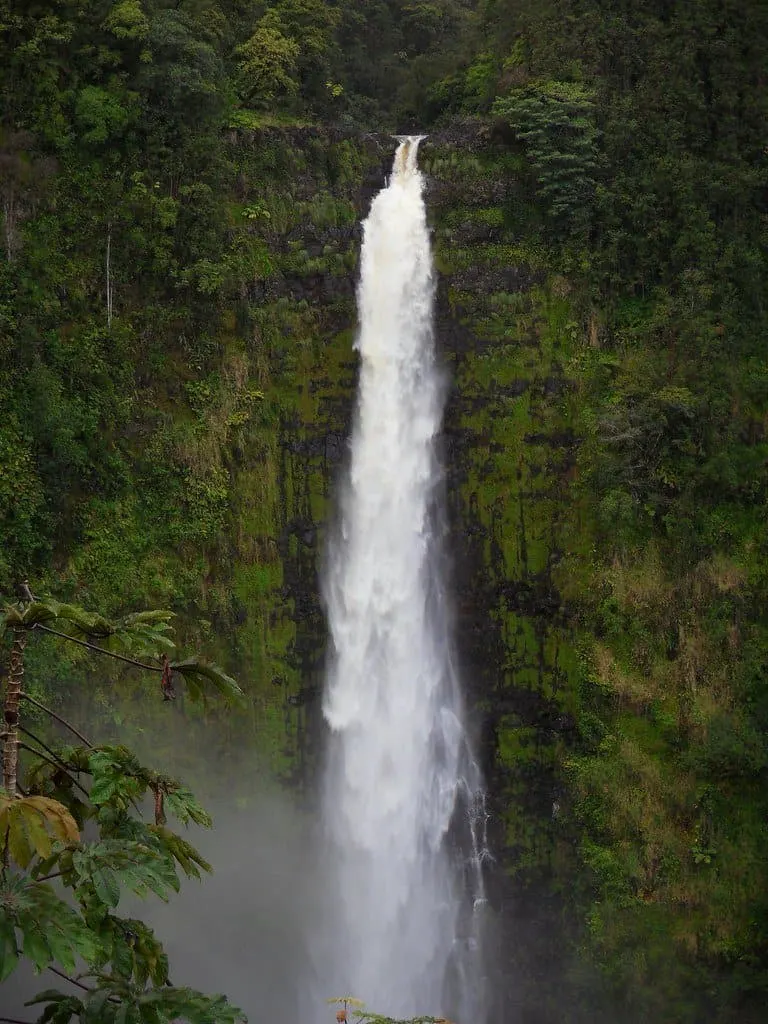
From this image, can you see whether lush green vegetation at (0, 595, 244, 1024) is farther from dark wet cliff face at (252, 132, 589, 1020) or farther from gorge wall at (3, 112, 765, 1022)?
dark wet cliff face at (252, 132, 589, 1020)

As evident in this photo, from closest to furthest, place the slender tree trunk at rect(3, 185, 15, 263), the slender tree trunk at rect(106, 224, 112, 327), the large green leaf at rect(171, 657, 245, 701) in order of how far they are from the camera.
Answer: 1. the large green leaf at rect(171, 657, 245, 701)
2. the slender tree trunk at rect(3, 185, 15, 263)
3. the slender tree trunk at rect(106, 224, 112, 327)

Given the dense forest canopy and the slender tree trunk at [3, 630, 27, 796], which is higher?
the dense forest canopy

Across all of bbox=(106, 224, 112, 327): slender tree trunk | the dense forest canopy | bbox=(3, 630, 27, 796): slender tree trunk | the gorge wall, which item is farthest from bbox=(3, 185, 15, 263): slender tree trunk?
bbox=(3, 630, 27, 796): slender tree trunk

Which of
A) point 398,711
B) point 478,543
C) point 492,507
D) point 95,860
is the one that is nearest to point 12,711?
point 95,860

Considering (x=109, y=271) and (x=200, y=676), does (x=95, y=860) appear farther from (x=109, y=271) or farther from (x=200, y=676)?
(x=109, y=271)

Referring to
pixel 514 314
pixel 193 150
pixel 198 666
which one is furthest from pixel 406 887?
Answer: pixel 198 666

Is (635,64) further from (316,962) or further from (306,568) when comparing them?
(316,962)
